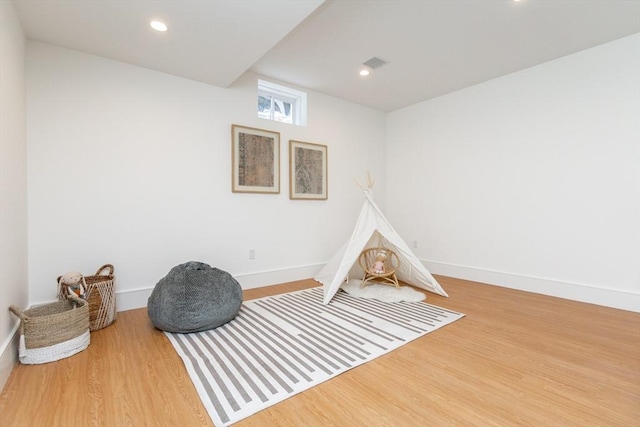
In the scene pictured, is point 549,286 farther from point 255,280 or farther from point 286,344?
point 255,280

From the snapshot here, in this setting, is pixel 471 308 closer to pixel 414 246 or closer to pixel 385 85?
pixel 414 246

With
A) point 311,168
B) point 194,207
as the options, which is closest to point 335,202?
point 311,168

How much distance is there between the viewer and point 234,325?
2.50 meters

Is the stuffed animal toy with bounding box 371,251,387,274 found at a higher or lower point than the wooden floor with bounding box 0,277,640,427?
higher

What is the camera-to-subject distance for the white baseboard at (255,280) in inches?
113

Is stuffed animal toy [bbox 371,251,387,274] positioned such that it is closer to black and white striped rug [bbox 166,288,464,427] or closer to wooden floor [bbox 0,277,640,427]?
black and white striped rug [bbox 166,288,464,427]

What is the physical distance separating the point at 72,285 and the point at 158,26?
6.96 ft

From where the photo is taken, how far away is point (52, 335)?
6.34 ft

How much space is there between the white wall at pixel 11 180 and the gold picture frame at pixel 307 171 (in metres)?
2.55

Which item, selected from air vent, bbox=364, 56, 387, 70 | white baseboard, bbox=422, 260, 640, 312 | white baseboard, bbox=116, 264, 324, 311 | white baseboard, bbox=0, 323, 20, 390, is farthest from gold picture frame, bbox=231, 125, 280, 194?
white baseboard, bbox=422, 260, 640, 312

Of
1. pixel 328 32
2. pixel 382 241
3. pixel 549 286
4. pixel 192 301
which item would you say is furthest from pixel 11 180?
pixel 549 286

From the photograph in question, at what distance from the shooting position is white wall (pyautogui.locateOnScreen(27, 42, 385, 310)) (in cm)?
255

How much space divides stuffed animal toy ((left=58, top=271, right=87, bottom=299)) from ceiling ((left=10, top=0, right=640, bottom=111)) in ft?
6.36

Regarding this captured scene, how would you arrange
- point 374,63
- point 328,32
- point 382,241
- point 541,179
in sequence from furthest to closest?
point 382,241, point 541,179, point 374,63, point 328,32
